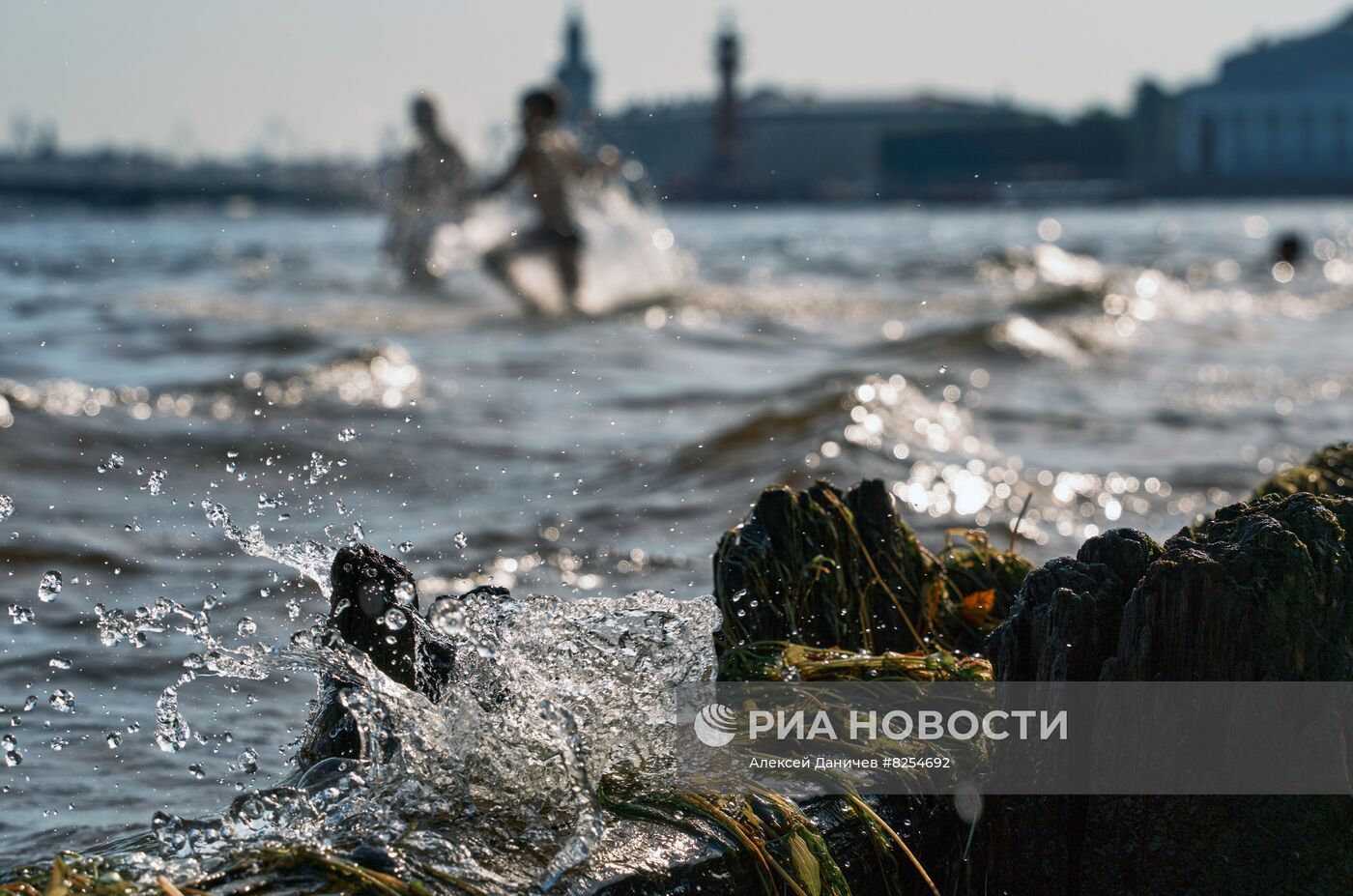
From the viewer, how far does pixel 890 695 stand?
283 cm

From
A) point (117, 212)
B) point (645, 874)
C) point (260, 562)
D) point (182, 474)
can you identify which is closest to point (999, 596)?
point (645, 874)

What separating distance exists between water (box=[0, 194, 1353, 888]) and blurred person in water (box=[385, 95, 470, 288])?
1.67ft

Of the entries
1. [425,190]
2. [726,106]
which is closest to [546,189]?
[425,190]

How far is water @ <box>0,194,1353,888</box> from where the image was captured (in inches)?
133

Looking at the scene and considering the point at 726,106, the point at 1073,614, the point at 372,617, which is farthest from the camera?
the point at 726,106

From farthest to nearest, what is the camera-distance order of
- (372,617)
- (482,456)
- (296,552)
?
(482,456)
(296,552)
(372,617)

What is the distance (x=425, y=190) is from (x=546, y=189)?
3196mm

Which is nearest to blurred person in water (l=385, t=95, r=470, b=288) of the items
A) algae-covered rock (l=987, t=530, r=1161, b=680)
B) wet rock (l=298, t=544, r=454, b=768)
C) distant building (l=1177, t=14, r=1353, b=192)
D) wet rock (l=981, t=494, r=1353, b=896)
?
wet rock (l=298, t=544, r=454, b=768)

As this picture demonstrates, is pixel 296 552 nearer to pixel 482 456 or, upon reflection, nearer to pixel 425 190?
pixel 482 456

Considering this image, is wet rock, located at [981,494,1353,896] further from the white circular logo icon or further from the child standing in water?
the child standing in water

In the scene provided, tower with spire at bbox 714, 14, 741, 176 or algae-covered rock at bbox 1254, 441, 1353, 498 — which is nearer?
algae-covered rock at bbox 1254, 441, 1353, 498

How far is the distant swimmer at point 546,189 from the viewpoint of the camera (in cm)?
1478

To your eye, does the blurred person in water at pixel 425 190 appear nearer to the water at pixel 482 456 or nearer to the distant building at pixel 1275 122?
the water at pixel 482 456

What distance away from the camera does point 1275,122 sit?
114812 mm
